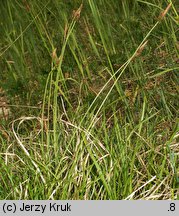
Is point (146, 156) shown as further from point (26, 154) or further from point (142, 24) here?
point (142, 24)

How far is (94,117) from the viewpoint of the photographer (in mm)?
2209

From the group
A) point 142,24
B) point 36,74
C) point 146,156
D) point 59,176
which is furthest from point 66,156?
point 142,24

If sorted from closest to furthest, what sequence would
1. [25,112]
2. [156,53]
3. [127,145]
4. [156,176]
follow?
1. [156,176]
2. [127,145]
3. [25,112]
4. [156,53]

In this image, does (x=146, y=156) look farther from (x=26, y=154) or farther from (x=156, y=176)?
(x=26, y=154)

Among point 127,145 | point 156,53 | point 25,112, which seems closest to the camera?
point 127,145

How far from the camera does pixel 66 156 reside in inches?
84.6

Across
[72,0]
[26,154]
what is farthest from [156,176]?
[72,0]

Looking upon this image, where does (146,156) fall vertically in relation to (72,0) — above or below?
below

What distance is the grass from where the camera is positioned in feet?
6.67

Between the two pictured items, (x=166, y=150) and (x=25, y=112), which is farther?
(x=25, y=112)

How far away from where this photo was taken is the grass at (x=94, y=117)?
203 centimetres

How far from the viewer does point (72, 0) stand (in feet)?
10.00

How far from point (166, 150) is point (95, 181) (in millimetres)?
285
